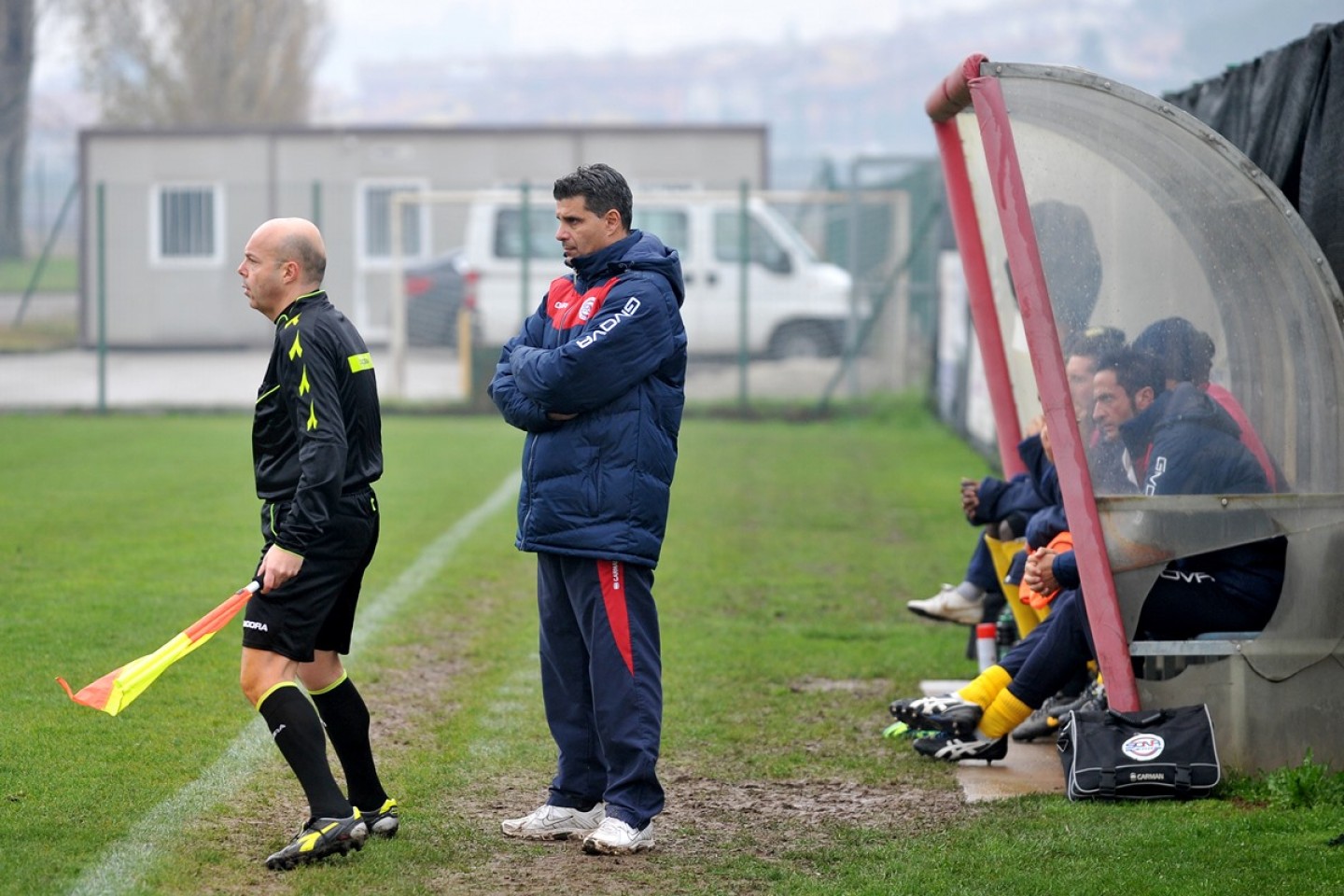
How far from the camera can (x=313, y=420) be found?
428cm

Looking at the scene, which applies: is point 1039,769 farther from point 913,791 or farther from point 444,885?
point 444,885

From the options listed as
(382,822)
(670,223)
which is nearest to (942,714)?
(382,822)

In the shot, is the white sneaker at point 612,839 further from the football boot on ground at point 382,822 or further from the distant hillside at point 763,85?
the distant hillside at point 763,85

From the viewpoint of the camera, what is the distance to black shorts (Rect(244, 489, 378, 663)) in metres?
4.37

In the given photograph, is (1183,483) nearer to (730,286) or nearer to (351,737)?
(351,737)

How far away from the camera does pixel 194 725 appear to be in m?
5.79

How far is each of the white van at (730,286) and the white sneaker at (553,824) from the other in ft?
51.2

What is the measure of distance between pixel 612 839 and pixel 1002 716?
5.34ft

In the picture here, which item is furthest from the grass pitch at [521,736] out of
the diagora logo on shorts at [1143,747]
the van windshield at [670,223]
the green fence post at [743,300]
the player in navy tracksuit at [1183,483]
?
the van windshield at [670,223]

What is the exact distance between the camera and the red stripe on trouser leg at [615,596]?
4.62 m

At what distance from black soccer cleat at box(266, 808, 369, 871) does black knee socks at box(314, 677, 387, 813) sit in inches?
6.8

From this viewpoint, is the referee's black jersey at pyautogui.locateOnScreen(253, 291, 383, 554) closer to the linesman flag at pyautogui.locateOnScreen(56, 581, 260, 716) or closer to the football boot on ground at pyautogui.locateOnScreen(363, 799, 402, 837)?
the linesman flag at pyautogui.locateOnScreen(56, 581, 260, 716)

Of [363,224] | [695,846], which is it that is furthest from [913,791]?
[363,224]

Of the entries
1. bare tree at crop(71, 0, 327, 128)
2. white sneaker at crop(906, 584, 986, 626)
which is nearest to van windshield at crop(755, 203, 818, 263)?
white sneaker at crop(906, 584, 986, 626)
